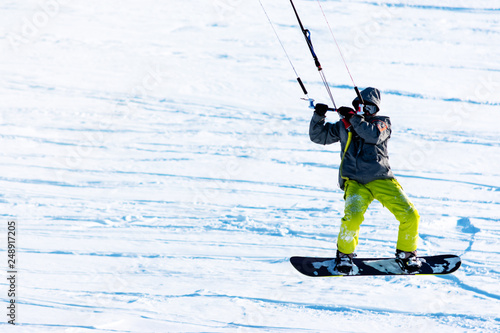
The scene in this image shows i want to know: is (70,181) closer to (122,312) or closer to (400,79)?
(122,312)

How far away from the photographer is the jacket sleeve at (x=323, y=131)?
4934mm

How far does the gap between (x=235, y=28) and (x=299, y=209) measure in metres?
8.55

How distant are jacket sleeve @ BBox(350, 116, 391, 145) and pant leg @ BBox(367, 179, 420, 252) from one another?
1.27ft

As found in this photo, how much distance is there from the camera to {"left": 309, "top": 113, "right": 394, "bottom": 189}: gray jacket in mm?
4719

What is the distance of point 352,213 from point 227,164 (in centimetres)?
420

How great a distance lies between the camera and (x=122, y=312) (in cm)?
566

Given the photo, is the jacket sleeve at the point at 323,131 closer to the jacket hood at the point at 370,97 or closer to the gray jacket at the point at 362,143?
the gray jacket at the point at 362,143

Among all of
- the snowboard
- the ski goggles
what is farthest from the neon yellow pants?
the ski goggles

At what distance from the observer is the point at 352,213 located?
15.8 ft

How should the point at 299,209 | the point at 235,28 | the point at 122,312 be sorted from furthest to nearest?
the point at 235,28, the point at 299,209, the point at 122,312

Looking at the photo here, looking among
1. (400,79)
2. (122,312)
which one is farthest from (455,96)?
(122,312)

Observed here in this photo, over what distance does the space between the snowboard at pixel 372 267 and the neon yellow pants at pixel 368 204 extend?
0.84ft

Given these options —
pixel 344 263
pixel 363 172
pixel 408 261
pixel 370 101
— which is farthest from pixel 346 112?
pixel 408 261

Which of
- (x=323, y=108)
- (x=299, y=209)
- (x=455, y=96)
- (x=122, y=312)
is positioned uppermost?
(x=455, y=96)
